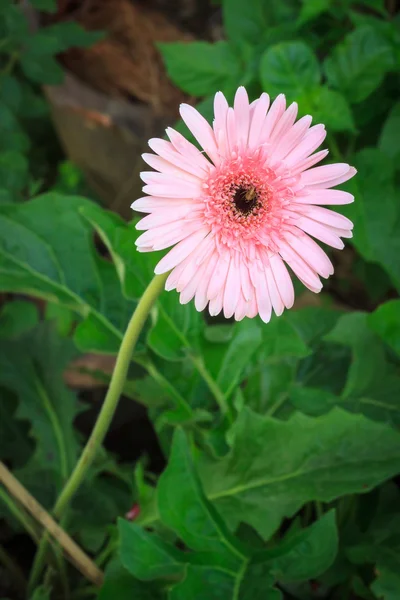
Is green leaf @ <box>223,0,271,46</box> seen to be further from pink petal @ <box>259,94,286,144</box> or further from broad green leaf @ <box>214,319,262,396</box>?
pink petal @ <box>259,94,286,144</box>

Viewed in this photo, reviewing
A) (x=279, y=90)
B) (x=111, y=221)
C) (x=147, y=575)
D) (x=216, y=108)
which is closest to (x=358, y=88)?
(x=279, y=90)

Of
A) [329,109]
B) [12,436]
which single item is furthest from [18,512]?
[329,109]

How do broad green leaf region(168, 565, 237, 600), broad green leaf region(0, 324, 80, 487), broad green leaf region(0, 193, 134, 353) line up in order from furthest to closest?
broad green leaf region(0, 324, 80, 487) < broad green leaf region(0, 193, 134, 353) < broad green leaf region(168, 565, 237, 600)

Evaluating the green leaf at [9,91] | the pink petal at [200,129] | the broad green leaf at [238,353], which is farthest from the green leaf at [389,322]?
the green leaf at [9,91]

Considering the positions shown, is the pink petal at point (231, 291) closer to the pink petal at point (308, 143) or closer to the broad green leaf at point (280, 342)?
the pink petal at point (308, 143)

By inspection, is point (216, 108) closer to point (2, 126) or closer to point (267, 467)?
point (267, 467)

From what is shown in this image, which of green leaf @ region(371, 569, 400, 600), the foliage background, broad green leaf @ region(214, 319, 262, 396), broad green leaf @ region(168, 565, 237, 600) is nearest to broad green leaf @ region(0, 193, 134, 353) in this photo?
the foliage background

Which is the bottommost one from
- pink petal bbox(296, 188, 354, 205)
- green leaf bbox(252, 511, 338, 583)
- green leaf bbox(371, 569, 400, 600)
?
green leaf bbox(371, 569, 400, 600)

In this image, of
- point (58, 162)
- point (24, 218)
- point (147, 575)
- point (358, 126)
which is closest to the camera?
point (147, 575)
